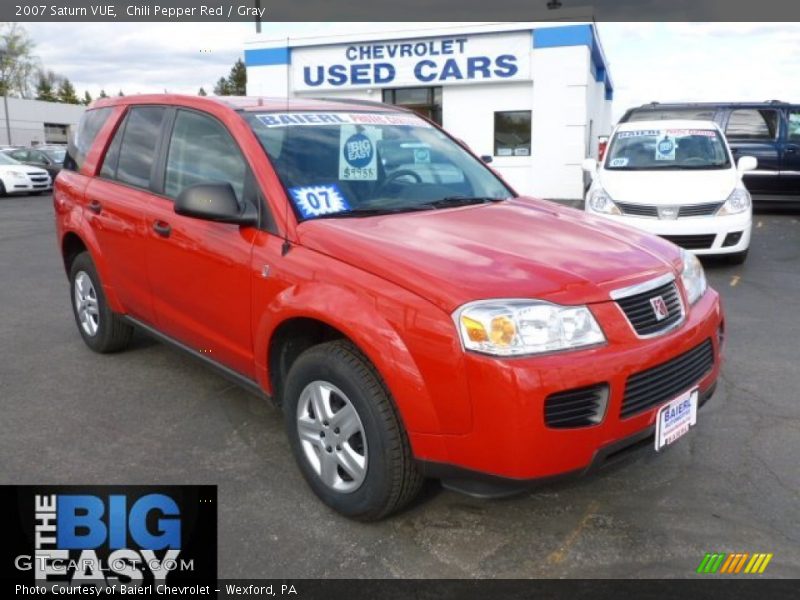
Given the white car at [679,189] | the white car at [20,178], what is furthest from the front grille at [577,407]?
the white car at [20,178]

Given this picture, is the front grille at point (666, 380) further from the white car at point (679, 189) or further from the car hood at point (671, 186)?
the car hood at point (671, 186)

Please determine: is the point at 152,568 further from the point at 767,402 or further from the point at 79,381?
the point at 767,402

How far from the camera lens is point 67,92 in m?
83.6

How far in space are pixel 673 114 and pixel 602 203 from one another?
5.64 m

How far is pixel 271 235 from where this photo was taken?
3334 millimetres

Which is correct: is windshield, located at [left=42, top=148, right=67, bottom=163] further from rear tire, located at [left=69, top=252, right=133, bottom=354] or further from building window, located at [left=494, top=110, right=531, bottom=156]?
rear tire, located at [left=69, top=252, right=133, bottom=354]

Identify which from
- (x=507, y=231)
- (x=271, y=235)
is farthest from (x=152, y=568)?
(x=507, y=231)

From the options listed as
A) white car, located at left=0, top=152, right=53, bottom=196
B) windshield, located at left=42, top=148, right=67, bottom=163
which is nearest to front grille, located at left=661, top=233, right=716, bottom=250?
white car, located at left=0, top=152, right=53, bottom=196

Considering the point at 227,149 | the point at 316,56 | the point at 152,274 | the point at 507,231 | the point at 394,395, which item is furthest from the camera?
the point at 316,56

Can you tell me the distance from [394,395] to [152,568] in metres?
1.13

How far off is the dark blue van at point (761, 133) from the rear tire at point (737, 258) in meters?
4.76

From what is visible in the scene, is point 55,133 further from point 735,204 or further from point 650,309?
point 650,309

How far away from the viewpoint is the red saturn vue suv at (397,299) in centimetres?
260

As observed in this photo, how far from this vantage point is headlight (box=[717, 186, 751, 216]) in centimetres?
796
